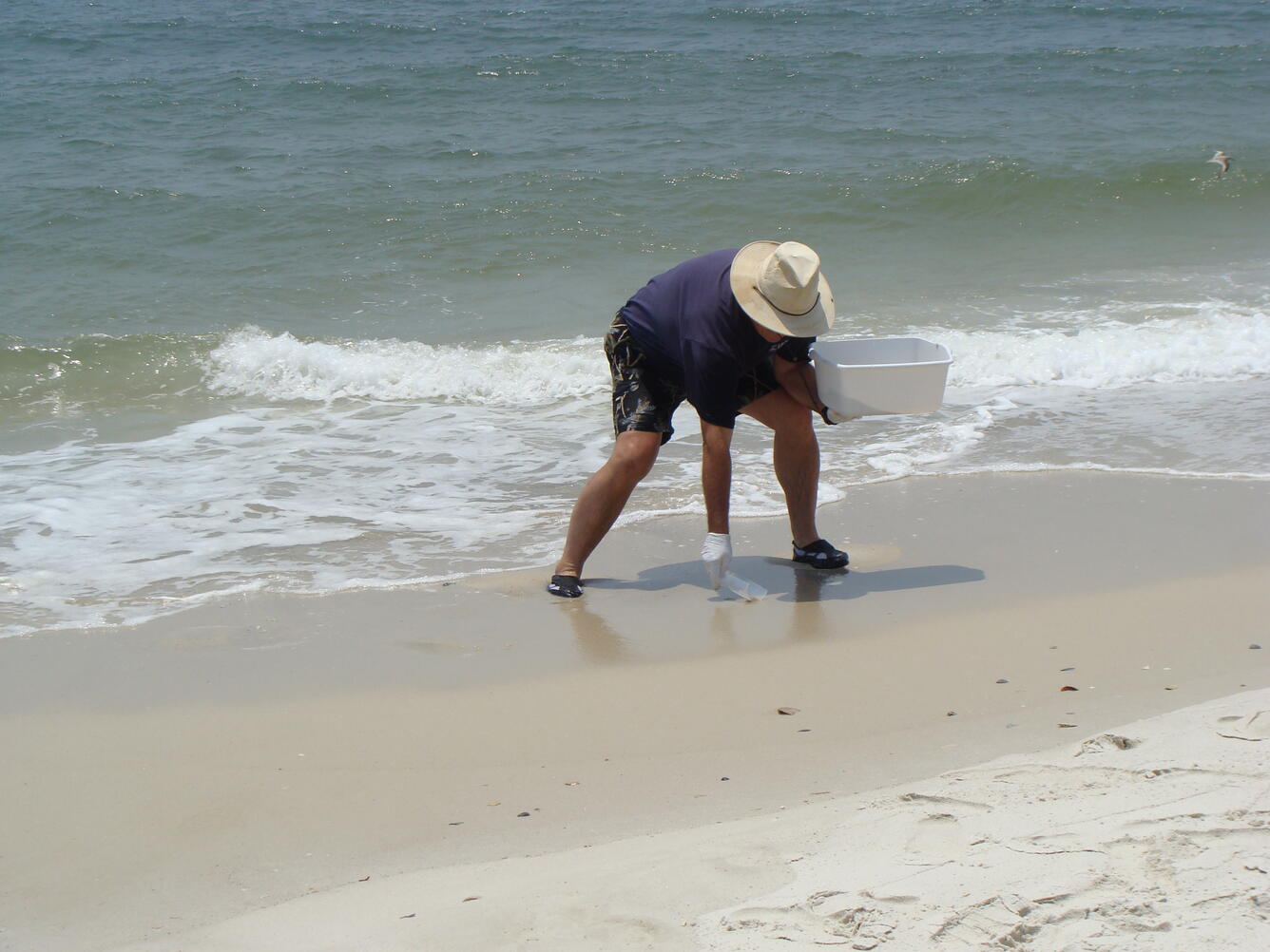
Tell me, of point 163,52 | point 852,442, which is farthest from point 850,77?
point 852,442

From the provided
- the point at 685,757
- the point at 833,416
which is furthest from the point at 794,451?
the point at 685,757

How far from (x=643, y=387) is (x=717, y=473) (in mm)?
428

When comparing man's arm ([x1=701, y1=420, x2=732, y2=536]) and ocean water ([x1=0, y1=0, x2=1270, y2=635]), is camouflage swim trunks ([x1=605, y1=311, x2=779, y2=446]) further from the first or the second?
ocean water ([x1=0, y1=0, x2=1270, y2=635])

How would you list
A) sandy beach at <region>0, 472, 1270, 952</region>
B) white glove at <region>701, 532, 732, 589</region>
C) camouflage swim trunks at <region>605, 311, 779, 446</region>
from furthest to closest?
camouflage swim trunks at <region>605, 311, 779, 446</region> < white glove at <region>701, 532, 732, 589</region> < sandy beach at <region>0, 472, 1270, 952</region>

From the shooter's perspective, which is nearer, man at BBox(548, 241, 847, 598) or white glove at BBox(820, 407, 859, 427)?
man at BBox(548, 241, 847, 598)

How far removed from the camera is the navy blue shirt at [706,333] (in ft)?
12.2

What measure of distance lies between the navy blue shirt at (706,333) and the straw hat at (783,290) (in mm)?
50

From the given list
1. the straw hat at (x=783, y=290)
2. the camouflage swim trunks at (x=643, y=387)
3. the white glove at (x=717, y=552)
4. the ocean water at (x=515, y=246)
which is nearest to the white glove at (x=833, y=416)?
the camouflage swim trunks at (x=643, y=387)

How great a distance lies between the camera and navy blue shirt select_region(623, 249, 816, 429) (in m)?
3.73

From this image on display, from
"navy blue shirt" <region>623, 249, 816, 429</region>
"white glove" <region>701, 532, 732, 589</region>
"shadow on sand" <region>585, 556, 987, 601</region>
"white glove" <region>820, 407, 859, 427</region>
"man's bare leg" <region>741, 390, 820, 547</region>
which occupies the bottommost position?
"shadow on sand" <region>585, 556, 987, 601</region>

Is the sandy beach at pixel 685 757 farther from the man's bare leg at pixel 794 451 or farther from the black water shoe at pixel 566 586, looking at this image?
the man's bare leg at pixel 794 451

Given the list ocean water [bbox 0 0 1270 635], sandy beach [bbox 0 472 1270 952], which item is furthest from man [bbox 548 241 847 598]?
ocean water [bbox 0 0 1270 635]

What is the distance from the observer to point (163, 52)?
15773mm

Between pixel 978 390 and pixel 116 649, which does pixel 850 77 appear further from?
pixel 116 649
